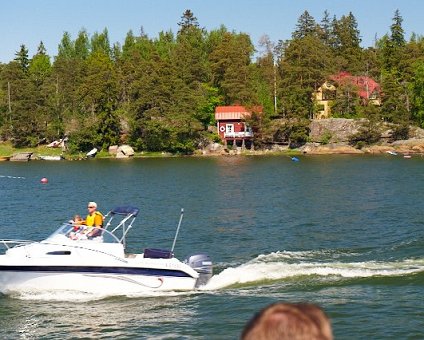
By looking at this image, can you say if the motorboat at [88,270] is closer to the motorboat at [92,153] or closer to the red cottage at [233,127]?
the motorboat at [92,153]

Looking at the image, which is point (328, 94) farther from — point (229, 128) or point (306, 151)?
point (229, 128)

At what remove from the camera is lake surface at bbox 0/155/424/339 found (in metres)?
18.8

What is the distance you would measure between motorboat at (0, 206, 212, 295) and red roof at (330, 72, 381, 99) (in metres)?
97.3

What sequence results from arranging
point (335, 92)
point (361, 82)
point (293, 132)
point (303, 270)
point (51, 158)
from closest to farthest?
point (303, 270) → point (51, 158) → point (293, 132) → point (335, 92) → point (361, 82)

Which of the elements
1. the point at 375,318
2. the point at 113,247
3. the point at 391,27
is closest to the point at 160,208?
Result: the point at 113,247

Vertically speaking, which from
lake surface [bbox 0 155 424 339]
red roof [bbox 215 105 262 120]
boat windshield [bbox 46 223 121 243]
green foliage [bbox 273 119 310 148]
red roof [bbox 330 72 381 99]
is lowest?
lake surface [bbox 0 155 424 339]

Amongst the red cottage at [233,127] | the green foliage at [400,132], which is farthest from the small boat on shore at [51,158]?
the green foliage at [400,132]

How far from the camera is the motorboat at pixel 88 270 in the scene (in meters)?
20.8

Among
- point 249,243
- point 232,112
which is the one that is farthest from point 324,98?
point 249,243

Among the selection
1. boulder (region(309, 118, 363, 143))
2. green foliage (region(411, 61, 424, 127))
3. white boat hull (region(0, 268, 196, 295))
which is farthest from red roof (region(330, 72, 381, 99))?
white boat hull (region(0, 268, 196, 295))

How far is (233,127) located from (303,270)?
88.4m

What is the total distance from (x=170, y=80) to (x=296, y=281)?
304ft

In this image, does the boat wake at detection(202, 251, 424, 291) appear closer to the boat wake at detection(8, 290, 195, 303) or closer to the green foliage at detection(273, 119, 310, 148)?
the boat wake at detection(8, 290, 195, 303)

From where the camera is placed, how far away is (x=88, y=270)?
2088cm
